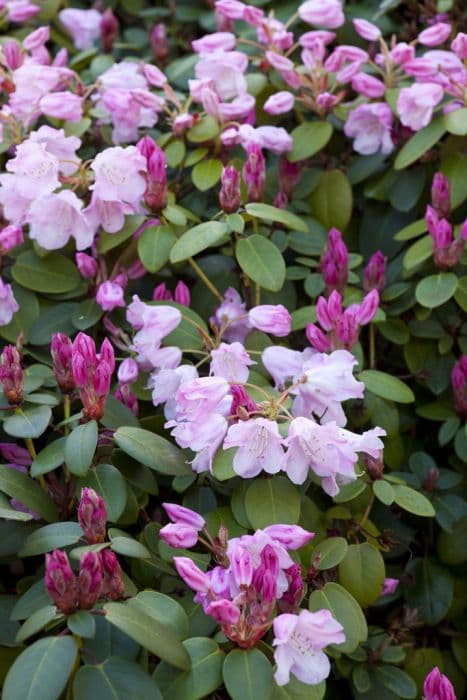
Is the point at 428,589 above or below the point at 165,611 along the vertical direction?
below

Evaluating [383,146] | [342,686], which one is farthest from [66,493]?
[383,146]

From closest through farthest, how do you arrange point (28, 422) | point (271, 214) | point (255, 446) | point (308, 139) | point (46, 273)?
1. point (255, 446)
2. point (28, 422)
3. point (271, 214)
4. point (46, 273)
5. point (308, 139)

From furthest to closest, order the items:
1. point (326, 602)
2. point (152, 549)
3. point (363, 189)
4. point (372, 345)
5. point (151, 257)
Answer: point (363, 189), point (372, 345), point (151, 257), point (152, 549), point (326, 602)

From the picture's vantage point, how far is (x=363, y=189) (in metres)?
2.05

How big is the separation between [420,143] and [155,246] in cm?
54

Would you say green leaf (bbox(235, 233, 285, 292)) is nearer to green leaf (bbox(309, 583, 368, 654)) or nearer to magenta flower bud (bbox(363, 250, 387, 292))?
magenta flower bud (bbox(363, 250, 387, 292))

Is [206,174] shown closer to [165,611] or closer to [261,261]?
[261,261]

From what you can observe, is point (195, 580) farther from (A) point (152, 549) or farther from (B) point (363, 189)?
(B) point (363, 189)

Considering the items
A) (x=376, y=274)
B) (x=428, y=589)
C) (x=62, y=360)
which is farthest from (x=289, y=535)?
(x=376, y=274)

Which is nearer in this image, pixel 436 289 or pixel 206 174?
pixel 436 289

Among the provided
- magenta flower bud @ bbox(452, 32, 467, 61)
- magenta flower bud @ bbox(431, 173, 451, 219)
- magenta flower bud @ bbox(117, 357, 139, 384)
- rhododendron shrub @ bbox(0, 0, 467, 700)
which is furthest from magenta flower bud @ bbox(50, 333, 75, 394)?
magenta flower bud @ bbox(452, 32, 467, 61)

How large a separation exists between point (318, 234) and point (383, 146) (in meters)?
0.22

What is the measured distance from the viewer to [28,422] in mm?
1414

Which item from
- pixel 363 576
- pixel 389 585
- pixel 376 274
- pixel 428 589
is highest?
pixel 376 274
